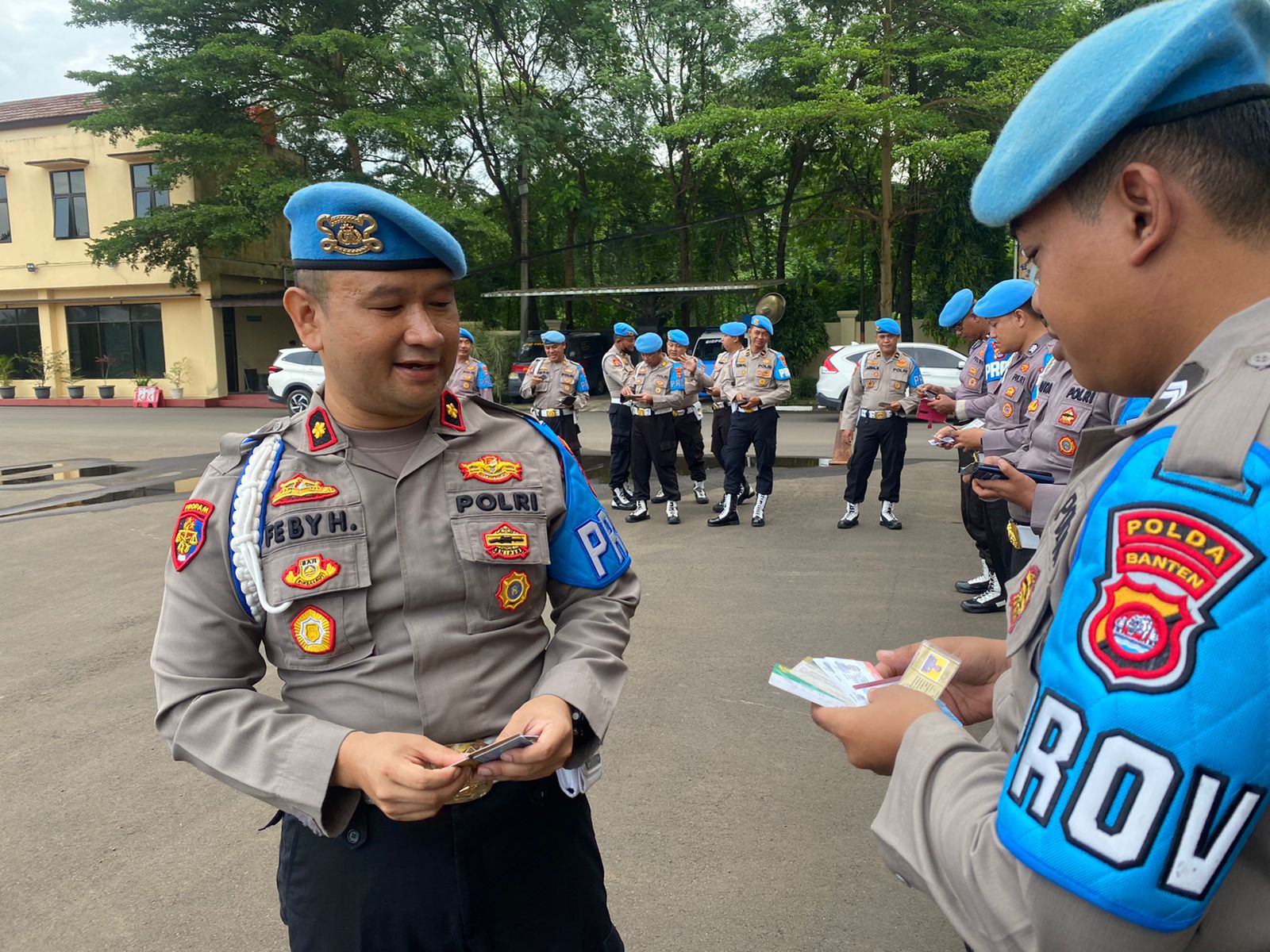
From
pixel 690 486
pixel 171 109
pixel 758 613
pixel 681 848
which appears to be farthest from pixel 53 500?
pixel 171 109

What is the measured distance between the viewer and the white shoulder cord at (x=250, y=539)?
150cm

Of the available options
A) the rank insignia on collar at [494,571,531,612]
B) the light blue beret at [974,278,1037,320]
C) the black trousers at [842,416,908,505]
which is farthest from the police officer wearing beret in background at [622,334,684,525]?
the rank insignia on collar at [494,571,531,612]

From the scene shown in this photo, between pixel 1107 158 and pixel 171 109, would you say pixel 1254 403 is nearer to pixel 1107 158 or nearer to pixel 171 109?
pixel 1107 158

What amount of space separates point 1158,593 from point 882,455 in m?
7.67

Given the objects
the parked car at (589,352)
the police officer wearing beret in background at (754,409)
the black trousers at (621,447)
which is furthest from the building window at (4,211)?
the police officer wearing beret in background at (754,409)

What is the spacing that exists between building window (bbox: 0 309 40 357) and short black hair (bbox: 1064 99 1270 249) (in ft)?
104

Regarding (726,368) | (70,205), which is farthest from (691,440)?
(70,205)

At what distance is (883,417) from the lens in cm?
835

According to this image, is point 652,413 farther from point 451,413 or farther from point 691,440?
point 451,413

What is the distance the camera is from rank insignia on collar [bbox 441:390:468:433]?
1.73 meters

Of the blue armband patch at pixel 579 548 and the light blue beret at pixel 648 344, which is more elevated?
the light blue beret at pixel 648 344

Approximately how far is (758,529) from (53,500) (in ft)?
24.2

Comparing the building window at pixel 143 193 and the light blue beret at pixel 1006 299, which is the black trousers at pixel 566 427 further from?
the building window at pixel 143 193

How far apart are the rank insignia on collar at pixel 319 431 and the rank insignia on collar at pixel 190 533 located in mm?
204
